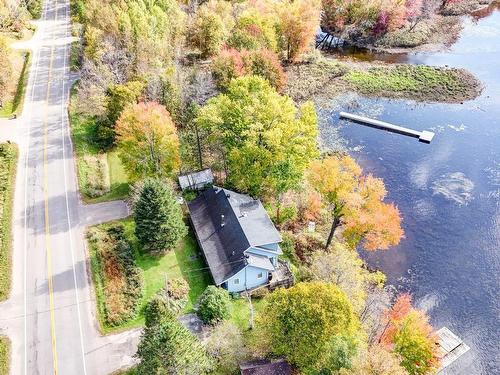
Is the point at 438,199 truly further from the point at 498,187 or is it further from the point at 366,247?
the point at 366,247

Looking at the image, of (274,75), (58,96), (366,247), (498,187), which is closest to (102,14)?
(58,96)

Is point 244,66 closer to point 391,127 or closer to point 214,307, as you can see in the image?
point 391,127

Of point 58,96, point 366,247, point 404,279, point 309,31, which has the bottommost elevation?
point 404,279

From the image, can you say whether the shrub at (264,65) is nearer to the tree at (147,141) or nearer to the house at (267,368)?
the tree at (147,141)

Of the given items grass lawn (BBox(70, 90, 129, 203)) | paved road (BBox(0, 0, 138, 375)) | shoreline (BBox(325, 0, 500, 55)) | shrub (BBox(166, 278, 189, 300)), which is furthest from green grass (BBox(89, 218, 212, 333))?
shoreline (BBox(325, 0, 500, 55))

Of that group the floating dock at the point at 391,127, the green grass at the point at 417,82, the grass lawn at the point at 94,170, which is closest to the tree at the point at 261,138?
the grass lawn at the point at 94,170

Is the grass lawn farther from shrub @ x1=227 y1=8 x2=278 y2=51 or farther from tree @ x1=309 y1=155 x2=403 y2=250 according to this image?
shrub @ x1=227 y1=8 x2=278 y2=51
